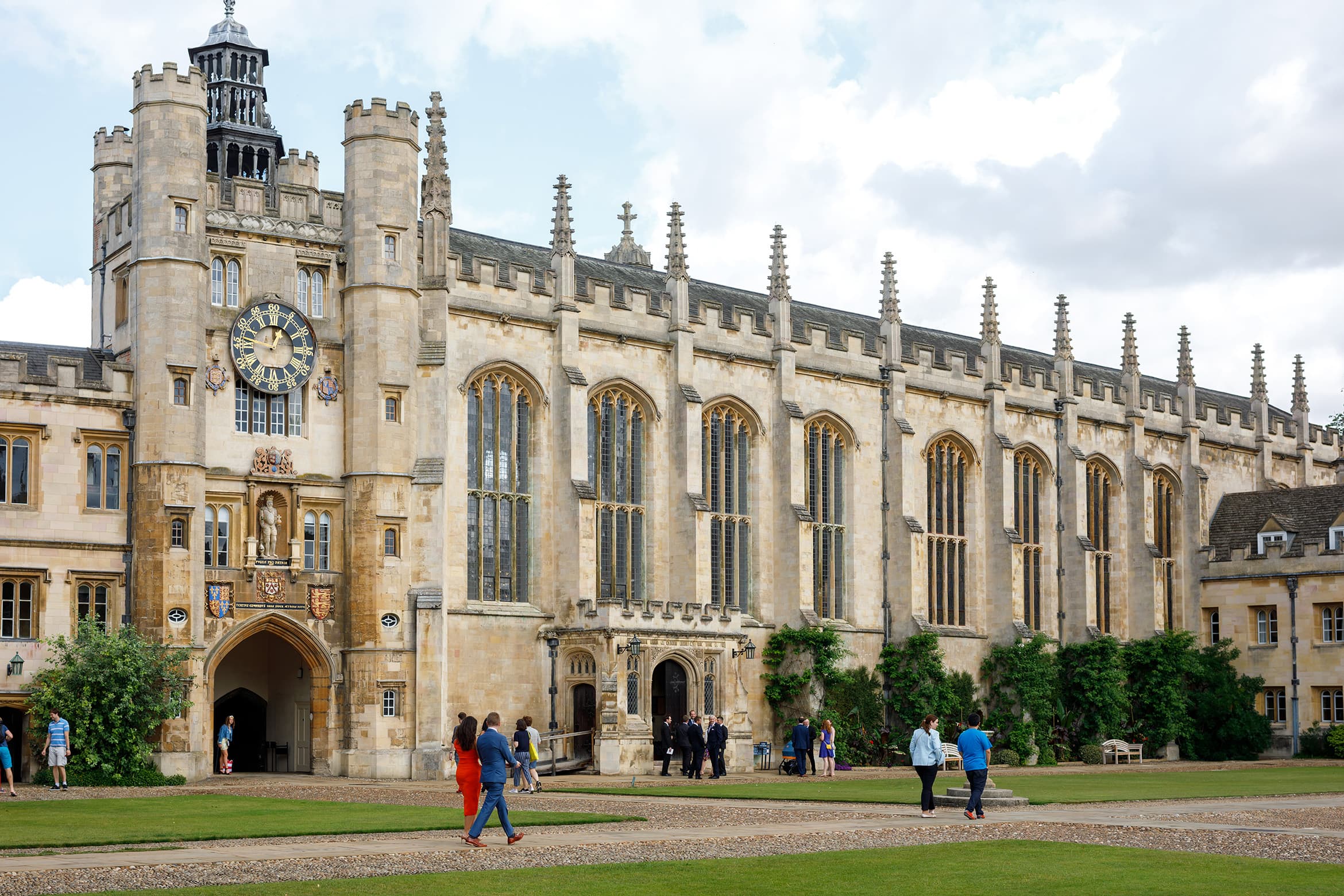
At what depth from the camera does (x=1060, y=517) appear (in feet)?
185

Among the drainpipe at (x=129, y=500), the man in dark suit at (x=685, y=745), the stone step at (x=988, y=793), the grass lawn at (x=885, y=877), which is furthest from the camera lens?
the man in dark suit at (x=685, y=745)

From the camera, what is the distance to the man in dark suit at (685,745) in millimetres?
38938

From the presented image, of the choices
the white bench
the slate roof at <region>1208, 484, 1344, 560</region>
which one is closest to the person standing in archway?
the white bench

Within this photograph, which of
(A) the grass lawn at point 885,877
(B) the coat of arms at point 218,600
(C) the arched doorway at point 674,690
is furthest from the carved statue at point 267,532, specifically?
(A) the grass lawn at point 885,877

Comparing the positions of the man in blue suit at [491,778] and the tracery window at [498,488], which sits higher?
the tracery window at [498,488]

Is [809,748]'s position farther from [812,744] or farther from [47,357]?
[47,357]

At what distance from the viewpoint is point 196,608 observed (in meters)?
36.7

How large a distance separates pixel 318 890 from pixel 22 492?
23422 millimetres

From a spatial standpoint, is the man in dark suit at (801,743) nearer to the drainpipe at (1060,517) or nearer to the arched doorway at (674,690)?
the arched doorway at (674,690)

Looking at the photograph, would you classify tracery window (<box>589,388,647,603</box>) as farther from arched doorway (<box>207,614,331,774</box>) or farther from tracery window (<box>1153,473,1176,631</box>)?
tracery window (<box>1153,473,1176,631</box>)

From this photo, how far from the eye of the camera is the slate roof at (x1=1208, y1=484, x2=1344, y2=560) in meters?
57.3

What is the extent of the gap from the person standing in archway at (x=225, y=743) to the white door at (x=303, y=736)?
4.85 feet

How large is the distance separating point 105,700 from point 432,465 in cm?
925

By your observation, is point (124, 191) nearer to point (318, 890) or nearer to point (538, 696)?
point (538, 696)
